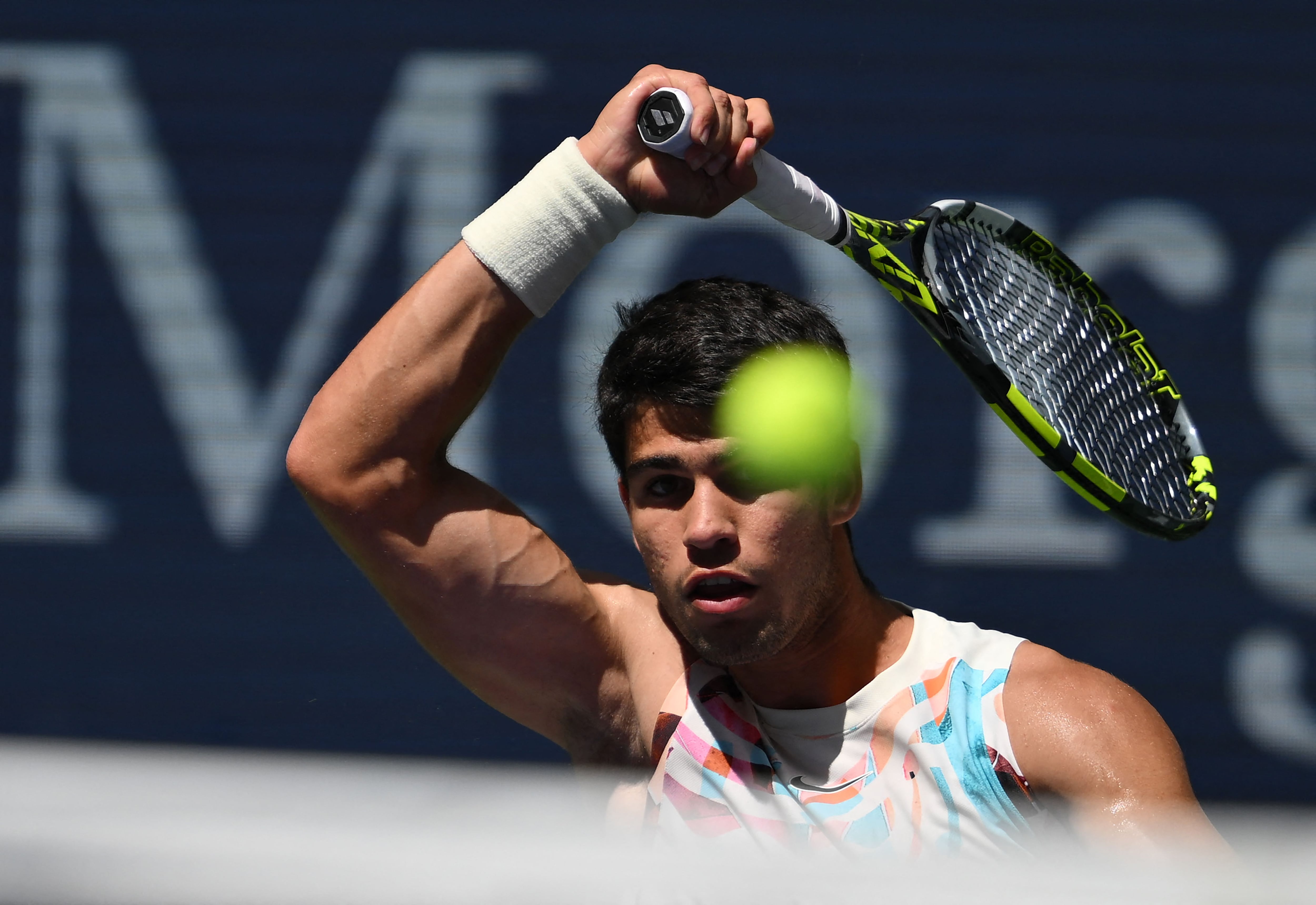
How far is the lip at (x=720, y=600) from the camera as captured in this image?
216cm

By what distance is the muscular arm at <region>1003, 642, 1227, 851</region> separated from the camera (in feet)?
6.45

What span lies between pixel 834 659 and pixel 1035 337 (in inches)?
34.2

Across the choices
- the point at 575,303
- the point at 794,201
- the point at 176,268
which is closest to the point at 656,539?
the point at 794,201

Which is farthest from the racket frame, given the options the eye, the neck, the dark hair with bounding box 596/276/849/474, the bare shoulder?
the bare shoulder

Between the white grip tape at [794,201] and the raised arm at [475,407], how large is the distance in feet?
0.15

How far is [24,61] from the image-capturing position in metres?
4.49

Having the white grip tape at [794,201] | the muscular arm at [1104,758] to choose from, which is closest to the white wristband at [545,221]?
the white grip tape at [794,201]

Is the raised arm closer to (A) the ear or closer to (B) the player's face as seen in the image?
(B) the player's face

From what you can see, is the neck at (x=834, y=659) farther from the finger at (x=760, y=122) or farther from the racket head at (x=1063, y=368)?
the finger at (x=760, y=122)

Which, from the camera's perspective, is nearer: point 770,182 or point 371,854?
point 371,854

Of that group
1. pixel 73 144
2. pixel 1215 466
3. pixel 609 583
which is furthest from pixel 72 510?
pixel 1215 466

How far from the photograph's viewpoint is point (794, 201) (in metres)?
2.16

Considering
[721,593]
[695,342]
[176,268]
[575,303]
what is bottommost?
[176,268]

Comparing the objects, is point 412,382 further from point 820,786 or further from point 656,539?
point 820,786
